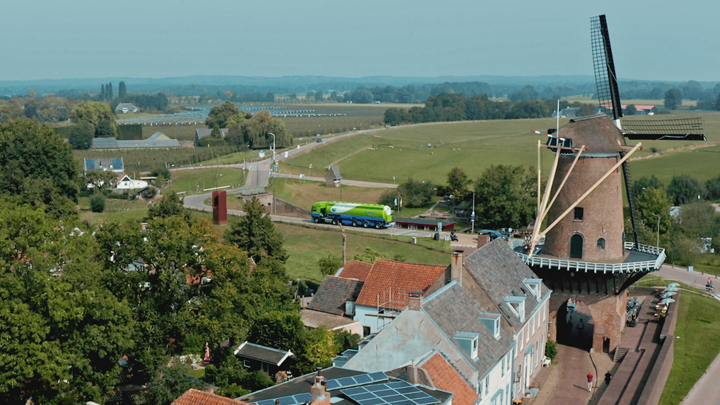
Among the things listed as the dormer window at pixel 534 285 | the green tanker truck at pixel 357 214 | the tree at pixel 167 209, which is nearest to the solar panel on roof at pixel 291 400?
the dormer window at pixel 534 285

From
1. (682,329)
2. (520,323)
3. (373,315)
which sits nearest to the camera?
(520,323)

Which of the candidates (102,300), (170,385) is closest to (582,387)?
(170,385)

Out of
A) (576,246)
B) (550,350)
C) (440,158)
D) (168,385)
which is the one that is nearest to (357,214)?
(576,246)

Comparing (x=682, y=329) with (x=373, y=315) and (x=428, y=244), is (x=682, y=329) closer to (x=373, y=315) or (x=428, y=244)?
(x=373, y=315)

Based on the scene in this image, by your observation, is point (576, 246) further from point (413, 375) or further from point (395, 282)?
point (413, 375)

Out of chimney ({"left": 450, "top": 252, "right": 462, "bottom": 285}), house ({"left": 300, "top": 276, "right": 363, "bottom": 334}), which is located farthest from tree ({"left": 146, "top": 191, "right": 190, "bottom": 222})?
chimney ({"left": 450, "top": 252, "right": 462, "bottom": 285})

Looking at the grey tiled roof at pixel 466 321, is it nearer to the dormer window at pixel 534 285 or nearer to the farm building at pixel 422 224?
the dormer window at pixel 534 285
